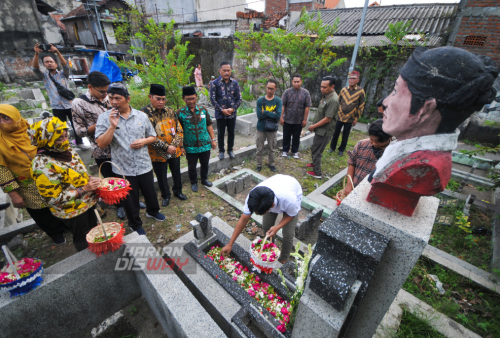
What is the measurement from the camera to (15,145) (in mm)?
2395

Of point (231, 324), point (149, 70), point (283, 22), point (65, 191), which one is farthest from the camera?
point (283, 22)

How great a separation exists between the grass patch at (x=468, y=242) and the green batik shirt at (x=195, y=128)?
4077 mm

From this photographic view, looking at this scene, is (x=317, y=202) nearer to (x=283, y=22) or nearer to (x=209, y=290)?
(x=209, y=290)

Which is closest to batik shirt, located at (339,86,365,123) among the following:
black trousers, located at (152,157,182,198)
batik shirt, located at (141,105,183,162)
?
batik shirt, located at (141,105,183,162)

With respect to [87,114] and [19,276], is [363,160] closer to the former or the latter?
[19,276]

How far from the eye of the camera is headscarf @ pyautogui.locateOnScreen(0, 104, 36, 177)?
2.29m

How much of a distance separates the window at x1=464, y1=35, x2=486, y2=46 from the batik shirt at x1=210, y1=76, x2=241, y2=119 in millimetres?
7153

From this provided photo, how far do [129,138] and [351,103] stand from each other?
4.96 meters

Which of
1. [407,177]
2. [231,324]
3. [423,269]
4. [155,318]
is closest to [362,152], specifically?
[407,177]

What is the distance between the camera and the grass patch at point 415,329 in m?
2.17

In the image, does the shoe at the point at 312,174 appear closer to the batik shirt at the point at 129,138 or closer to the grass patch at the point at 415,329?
the grass patch at the point at 415,329

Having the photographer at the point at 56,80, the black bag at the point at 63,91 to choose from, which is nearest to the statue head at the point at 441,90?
the photographer at the point at 56,80

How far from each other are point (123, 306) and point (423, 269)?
12.8 ft

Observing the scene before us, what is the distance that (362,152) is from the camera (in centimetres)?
259
